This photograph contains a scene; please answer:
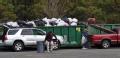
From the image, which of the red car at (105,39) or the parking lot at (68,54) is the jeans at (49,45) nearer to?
the parking lot at (68,54)

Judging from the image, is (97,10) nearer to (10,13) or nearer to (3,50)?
(10,13)

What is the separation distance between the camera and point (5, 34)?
1126 inches

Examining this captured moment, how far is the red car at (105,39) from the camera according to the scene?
30453mm

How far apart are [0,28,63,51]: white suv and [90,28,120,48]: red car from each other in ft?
13.0

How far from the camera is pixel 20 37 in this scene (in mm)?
28797

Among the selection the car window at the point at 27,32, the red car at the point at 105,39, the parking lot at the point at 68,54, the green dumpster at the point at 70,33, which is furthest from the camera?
the green dumpster at the point at 70,33

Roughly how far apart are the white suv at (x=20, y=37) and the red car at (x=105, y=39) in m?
3.98

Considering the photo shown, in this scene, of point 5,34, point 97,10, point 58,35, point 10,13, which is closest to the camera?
point 5,34

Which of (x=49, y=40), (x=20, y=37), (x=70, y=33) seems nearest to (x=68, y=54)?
(x=49, y=40)

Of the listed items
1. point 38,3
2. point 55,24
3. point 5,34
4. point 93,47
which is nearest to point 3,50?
point 5,34

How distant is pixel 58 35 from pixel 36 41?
Answer: 6.98 feet

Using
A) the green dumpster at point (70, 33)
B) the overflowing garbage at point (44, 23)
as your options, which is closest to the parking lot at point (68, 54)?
the overflowing garbage at point (44, 23)

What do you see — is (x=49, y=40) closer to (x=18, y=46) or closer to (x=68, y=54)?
(x=18, y=46)

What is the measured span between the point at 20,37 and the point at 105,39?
238 inches
